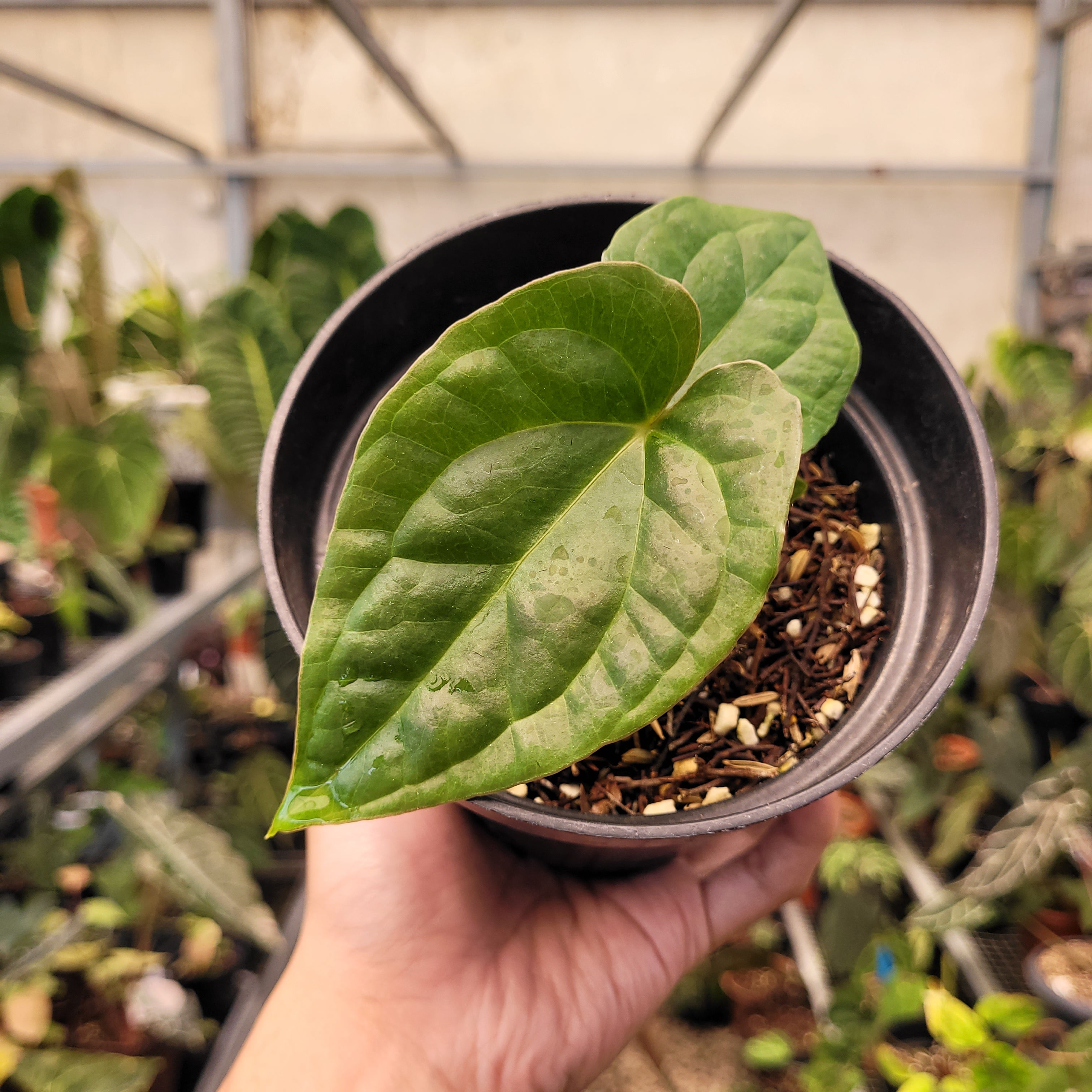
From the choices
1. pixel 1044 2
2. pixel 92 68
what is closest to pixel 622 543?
pixel 1044 2

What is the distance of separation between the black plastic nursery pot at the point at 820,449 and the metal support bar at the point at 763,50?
556 millimetres

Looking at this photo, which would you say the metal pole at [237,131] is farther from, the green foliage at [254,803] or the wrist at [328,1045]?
the wrist at [328,1045]

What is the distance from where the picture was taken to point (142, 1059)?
1007mm

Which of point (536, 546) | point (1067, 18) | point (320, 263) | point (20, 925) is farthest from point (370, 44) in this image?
point (1067, 18)

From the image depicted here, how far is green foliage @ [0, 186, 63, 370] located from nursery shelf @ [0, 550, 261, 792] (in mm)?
531

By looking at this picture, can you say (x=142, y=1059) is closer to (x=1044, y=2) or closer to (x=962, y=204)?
(x=962, y=204)

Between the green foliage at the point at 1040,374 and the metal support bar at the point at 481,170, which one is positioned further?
the metal support bar at the point at 481,170

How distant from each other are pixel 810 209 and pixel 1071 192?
26.8 inches

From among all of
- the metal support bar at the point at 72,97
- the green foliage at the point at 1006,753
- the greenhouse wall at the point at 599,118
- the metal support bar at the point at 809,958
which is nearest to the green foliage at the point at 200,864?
the metal support bar at the point at 809,958

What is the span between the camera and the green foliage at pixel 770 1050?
1.15 metres

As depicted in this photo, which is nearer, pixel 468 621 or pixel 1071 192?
pixel 468 621

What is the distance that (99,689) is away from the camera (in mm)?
1070

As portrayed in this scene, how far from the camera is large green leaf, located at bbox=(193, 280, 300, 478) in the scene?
1013 millimetres

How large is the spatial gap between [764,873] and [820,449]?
0.44 meters
